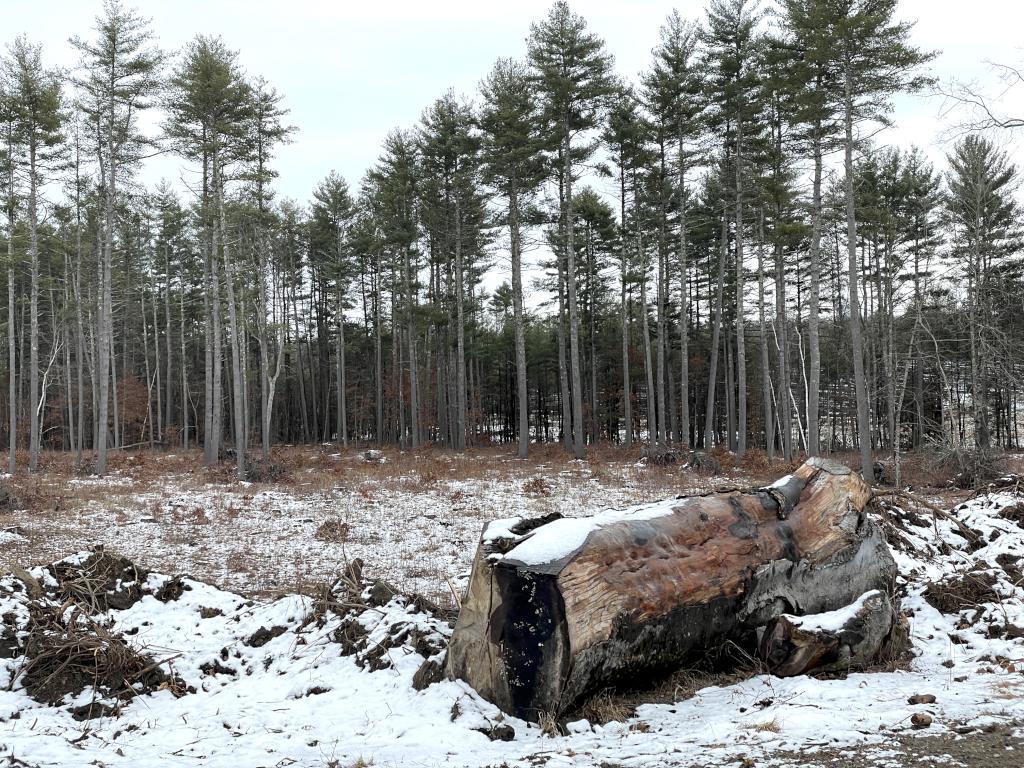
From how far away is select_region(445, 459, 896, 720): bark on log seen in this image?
4.23 meters

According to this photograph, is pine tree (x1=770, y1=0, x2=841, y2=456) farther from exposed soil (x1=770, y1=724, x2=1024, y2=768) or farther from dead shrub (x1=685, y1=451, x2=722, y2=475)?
exposed soil (x1=770, y1=724, x2=1024, y2=768)

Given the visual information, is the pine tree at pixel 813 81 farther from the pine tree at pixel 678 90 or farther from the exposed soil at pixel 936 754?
the exposed soil at pixel 936 754

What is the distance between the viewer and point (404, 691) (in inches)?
181

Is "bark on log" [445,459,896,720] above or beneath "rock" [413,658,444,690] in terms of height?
above

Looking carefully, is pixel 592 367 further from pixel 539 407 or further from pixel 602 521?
pixel 602 521

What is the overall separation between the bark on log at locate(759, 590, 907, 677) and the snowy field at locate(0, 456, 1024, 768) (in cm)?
15

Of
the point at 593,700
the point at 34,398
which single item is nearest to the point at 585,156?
the point at 34,398

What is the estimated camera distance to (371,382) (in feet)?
143

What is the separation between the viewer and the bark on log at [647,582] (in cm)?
423

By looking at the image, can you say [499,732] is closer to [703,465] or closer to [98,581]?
[98,581]

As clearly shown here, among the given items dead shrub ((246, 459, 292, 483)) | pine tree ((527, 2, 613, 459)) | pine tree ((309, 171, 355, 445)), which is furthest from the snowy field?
pine tree ((309, 171, 355, 445))

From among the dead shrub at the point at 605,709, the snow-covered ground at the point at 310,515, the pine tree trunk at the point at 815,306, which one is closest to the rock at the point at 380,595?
the snow-covered ground at the point at 310,515

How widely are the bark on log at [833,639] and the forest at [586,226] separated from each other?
841 centimetres

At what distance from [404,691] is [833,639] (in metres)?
3.30
